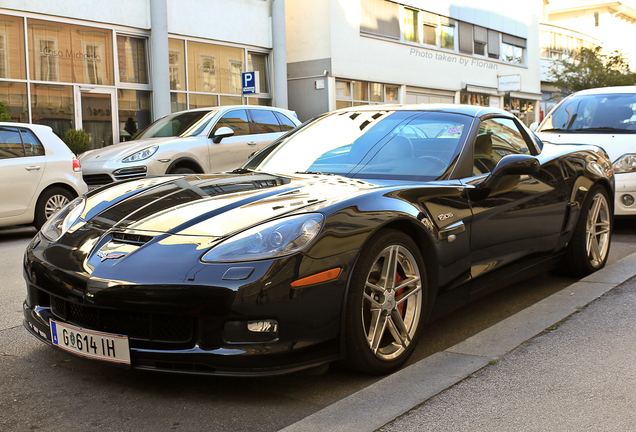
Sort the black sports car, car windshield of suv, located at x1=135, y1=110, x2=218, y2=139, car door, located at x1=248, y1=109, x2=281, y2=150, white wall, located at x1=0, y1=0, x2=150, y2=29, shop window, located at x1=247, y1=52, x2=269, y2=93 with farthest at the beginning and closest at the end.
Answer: shop window, located at x1=247, y1=52, x2=269, y2=93
white wall, located at x1=0, y1=0, x2=150, y2=29
car door, located at x1=248, y1=109, x2=281, y2=150
car windshield of suv, located at x1=135, y1=110, x2=218, y2=139
the black sports car

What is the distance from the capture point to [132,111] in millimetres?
18234

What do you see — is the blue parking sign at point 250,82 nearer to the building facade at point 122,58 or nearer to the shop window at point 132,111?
the building facade at point 122,58

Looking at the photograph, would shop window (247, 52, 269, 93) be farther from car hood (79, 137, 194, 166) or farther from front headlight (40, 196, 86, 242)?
front headlight (40, 196, 86, 242)

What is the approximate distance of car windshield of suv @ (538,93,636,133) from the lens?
8.45 m

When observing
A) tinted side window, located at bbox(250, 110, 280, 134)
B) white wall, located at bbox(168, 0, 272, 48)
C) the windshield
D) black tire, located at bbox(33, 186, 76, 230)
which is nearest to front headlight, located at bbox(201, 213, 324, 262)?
the windshield

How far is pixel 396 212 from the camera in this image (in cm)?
329

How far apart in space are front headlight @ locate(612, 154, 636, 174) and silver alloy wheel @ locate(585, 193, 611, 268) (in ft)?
7.10

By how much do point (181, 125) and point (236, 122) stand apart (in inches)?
39.1

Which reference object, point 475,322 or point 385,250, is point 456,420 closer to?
point 385,250

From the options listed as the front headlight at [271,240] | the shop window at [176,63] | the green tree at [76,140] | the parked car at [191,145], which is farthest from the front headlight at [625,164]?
the shop window at [176,63]

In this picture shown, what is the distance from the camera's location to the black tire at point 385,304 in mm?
3053

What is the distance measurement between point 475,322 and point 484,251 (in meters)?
0.58

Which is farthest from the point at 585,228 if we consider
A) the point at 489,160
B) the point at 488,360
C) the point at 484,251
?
the point at 488,360

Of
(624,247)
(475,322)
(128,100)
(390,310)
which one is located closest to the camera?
(390,310)
